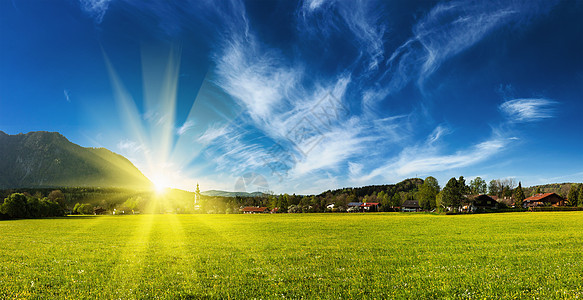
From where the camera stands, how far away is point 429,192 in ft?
446

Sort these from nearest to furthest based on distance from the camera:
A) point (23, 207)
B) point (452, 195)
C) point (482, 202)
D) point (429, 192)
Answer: point (23, 207), point (452, 195), point (482, 202), point (429, 192)

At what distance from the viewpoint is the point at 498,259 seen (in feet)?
52.6

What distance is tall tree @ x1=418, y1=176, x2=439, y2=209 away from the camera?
133625 mm

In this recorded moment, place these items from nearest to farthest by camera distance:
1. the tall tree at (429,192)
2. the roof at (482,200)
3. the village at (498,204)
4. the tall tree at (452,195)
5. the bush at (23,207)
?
1. the bush at (23,207)
2. the village at (498,204)
3. the tall tree at (452,195)
4. the roof at (482,200)
5. the tall tree at (429,192)

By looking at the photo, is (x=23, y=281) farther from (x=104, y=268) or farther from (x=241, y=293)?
(x=241, y=293)

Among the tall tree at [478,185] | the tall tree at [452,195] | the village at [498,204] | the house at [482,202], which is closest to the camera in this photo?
the village at [498,204]

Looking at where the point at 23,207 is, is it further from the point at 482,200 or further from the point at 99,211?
the point at 482,200

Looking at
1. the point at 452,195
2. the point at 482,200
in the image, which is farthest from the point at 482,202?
the point at 452,195

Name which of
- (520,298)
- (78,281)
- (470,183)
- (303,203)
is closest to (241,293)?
(78,281)

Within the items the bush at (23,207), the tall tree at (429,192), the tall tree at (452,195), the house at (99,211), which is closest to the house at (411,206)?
the tall tree at (429,192)

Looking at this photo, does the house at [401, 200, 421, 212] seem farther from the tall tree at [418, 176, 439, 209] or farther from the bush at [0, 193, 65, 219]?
the bush at [0, 193, 65, 219]

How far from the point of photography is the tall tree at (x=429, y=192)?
134m

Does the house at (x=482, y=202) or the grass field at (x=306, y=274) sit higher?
the grass field at (x=306, y=274)

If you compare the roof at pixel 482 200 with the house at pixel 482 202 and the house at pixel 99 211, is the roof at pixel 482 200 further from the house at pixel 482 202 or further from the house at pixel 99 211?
the house at pixel 99 211
